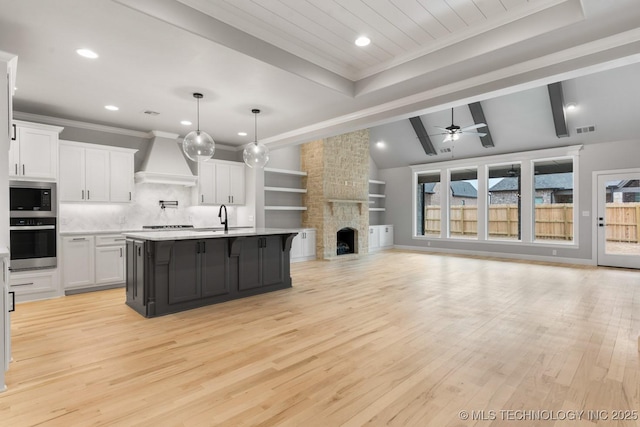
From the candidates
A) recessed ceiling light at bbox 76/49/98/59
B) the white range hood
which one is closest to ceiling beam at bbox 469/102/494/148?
the white range hood

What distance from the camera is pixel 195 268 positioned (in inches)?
174

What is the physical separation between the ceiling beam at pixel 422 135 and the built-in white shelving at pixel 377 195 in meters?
2.28

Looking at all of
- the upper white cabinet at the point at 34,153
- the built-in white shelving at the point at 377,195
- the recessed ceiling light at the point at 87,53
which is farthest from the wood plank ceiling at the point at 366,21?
the built-in white shelving at the point at 377,195

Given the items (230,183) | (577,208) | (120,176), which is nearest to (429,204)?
(577,208)

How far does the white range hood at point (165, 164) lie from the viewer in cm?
631

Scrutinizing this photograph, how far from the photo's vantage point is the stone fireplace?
8883 mm

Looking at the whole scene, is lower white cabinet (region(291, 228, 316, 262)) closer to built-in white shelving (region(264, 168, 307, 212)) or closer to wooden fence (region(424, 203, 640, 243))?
built-in white shelving (region(264, 168, 307, 212))

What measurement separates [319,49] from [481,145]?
7.20m

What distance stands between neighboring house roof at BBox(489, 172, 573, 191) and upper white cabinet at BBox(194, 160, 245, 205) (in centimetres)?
756

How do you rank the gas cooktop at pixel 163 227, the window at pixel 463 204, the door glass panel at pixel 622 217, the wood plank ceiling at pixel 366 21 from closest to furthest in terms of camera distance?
the wood plank ceiling at pixel 366 21, the gas cooktop at pixel 163 227, the door glass panel at pixel 622 217, the window at pixel 463 204

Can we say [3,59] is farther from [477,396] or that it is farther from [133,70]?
[477,396]

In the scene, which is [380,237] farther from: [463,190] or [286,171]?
[286,171]

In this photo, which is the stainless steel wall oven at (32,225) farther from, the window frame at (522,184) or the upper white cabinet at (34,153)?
the window frame at (522,184)

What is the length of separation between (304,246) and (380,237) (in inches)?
143
